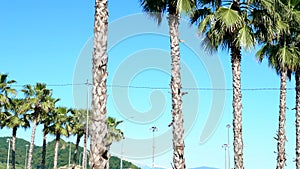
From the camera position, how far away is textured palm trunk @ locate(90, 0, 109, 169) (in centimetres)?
1173

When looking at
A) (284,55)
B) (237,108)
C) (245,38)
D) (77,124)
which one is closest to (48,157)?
(77,124)

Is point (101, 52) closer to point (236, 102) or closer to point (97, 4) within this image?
point (97, 4)

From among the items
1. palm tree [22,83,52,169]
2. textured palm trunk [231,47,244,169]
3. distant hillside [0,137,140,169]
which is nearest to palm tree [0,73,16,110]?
palm tree [22,83,52,169]

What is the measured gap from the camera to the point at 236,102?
19.6 m

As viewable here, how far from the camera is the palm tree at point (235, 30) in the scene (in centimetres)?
1936

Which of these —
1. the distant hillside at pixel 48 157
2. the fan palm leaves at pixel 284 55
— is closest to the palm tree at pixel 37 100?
the fan palm leaves at pixel 284 55

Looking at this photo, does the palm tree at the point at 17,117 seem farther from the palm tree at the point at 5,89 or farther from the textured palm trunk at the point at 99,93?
the textured palm trunk at the point at 99,93

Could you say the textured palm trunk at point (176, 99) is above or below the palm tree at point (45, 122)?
above

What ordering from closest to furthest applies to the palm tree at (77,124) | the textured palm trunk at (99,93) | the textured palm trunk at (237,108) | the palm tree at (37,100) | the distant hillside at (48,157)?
the textured palm trunk at (99,93) → the textured palm trunk at (237,108) → the palm tree at (37,100) → the palm tree at (77,124) → the distant hillside at (48,157)

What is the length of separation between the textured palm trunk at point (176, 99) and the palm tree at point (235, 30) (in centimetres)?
143

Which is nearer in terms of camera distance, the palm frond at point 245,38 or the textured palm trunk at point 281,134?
the palm frond at point 245,38

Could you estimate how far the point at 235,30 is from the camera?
19781 mm

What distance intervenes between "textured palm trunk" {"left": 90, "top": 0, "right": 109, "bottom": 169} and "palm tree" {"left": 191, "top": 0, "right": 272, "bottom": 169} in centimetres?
778

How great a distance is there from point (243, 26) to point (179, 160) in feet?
21.1
